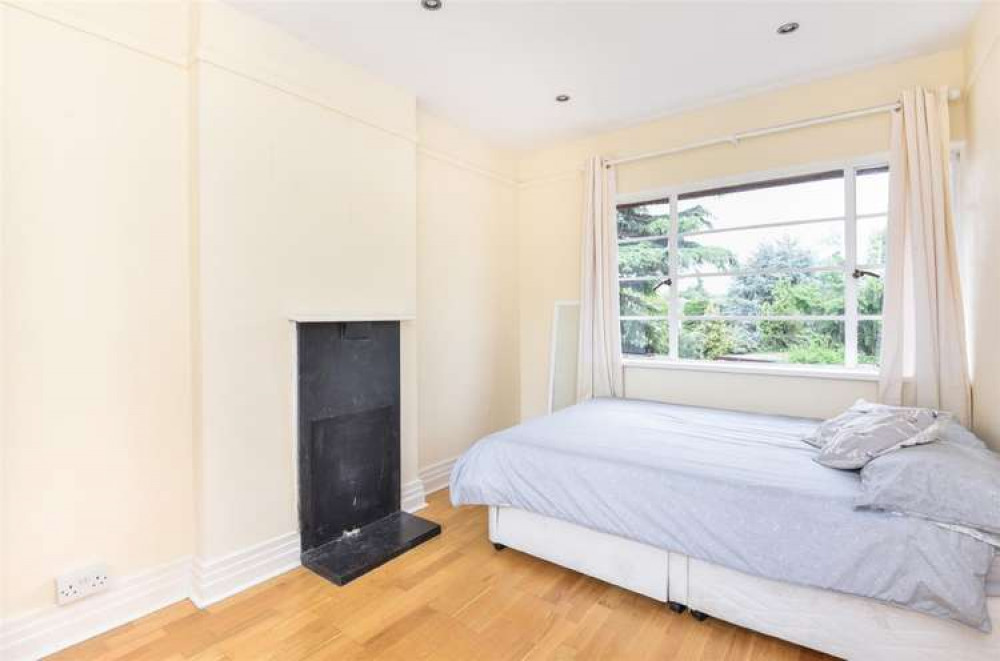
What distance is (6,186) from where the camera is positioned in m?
1.74

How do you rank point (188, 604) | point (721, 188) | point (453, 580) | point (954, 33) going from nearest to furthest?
1. point (188, 604)
2. point (453, 580)
3. point (954, 33)
4. point (721, 188)

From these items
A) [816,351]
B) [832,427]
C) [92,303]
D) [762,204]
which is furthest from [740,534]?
[92,303]

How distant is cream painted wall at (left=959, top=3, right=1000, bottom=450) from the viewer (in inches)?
84.2

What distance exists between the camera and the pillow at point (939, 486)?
4.95ft

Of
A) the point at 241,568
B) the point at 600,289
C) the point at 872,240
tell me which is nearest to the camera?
the point at 241,568

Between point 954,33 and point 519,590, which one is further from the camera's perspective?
point 954,33

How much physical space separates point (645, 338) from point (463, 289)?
146cm

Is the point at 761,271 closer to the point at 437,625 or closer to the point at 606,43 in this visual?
the point at 606,43

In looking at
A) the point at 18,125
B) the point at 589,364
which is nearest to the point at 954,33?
the point at 589,364

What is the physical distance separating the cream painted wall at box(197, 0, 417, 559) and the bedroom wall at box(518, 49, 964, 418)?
5.34 ft

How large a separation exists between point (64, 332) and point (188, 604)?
124 centimetres

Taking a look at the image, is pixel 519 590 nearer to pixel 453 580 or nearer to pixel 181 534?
pixel 453 580

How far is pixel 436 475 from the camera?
3533 millimetres

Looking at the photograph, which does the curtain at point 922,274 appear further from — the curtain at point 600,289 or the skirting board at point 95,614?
the skirting board at point 95,614
